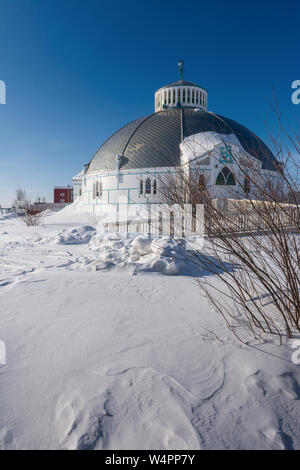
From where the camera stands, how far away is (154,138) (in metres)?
28.9

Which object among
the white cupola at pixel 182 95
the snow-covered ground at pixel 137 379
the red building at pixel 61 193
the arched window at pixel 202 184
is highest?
the white cupola at pixel 182 95

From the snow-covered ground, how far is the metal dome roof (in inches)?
942

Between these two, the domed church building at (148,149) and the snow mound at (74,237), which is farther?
the domed church building at (148,149)

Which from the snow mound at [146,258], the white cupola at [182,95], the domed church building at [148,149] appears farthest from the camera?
the white cupola at [182,95]

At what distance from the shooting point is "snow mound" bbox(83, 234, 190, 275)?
6762 mm

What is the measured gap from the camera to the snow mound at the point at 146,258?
22.2 feet

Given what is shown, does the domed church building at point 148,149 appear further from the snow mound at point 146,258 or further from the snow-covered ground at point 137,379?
the snow-covered ground at point 137,379

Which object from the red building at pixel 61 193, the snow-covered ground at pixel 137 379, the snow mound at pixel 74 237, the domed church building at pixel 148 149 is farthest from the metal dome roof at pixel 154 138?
the red building at pixel 61 193

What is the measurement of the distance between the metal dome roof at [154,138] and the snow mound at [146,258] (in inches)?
798

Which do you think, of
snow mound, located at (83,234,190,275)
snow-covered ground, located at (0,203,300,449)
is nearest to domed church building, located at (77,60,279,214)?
snow mound, located at (83,234,190,275)

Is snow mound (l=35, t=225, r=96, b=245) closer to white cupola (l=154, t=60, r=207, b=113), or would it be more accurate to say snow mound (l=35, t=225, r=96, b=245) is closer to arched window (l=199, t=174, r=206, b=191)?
arched window (l=199, t=174, r=206, b=191)

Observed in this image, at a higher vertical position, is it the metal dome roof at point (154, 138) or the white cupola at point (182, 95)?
A: the white cupola at point (182, 95)

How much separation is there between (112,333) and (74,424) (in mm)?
1480
